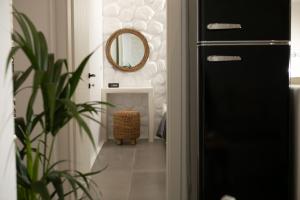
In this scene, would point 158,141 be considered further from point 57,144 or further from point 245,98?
point 245,98

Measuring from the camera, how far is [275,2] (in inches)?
96.0

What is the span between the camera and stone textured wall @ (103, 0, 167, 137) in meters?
6.15

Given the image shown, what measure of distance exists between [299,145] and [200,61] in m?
0.87

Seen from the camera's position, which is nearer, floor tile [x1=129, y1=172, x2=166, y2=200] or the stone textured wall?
floor tile [x1=129, y1=172, x2=166, y2=200]

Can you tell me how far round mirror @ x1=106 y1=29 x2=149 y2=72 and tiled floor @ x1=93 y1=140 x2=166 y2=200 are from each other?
1.33 m

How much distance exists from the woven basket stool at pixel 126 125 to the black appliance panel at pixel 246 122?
315 centimetres

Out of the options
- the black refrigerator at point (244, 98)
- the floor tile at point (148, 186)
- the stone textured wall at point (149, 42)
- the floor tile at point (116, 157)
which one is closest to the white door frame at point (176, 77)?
the black refrigerator at point (244, 98)

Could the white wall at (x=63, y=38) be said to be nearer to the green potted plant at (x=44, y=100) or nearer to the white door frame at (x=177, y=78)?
the white door frame at (x=177, y=78)

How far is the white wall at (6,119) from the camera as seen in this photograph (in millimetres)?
1234

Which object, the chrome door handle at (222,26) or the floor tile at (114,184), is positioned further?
the floor tile at (114,184)

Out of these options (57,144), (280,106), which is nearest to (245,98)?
(280,106)

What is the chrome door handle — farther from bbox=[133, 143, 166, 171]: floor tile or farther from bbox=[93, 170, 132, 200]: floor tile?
bbox=[133, 143, 166, 171]: floor tile

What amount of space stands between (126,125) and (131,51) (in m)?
1.36

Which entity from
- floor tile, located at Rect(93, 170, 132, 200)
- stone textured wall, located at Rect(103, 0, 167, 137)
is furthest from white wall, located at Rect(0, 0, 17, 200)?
stone textured wall, located at Rect(103, 0, 167, 137)
